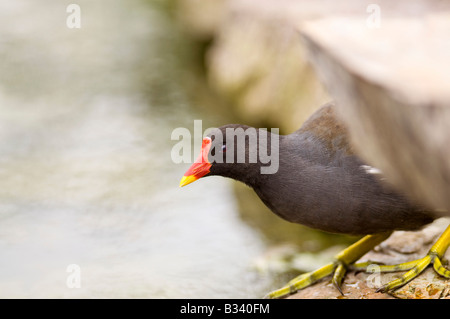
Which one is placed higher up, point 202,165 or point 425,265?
point 202,165

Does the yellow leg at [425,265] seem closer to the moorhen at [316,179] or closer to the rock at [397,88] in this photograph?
the moorhen at [316,179]

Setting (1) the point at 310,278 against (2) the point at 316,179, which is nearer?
(2) the point at 316,179

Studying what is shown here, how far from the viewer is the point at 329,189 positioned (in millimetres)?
2688

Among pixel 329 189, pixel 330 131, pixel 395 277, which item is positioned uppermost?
pixel 330 131

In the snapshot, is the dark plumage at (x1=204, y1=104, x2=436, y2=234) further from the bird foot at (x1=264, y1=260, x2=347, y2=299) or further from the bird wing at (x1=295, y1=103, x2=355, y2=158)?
the bird foot at (x1=264, y1=260, x2=347, y2=299)

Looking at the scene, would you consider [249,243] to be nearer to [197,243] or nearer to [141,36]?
[197,243]

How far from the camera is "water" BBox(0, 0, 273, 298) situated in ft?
13.6

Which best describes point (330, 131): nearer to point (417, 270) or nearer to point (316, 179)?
point (316, 179)

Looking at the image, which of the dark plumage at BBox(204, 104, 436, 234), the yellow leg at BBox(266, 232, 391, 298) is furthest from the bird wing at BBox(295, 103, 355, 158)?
the yellow leg at BBox(266, 232, 391, 298)

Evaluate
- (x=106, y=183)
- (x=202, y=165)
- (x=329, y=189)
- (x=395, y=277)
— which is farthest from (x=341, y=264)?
(x=106, y=183)

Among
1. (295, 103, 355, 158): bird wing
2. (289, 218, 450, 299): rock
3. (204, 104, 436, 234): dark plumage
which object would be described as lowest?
(289, 218, 450, 299): rock

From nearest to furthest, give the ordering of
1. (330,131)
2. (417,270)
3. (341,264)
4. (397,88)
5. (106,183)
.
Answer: (397,88)
(330,131)
(417,270)
(341,264)
(106,183)

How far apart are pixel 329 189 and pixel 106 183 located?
2.92 meters

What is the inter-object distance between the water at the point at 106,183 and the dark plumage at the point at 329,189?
1232mm
